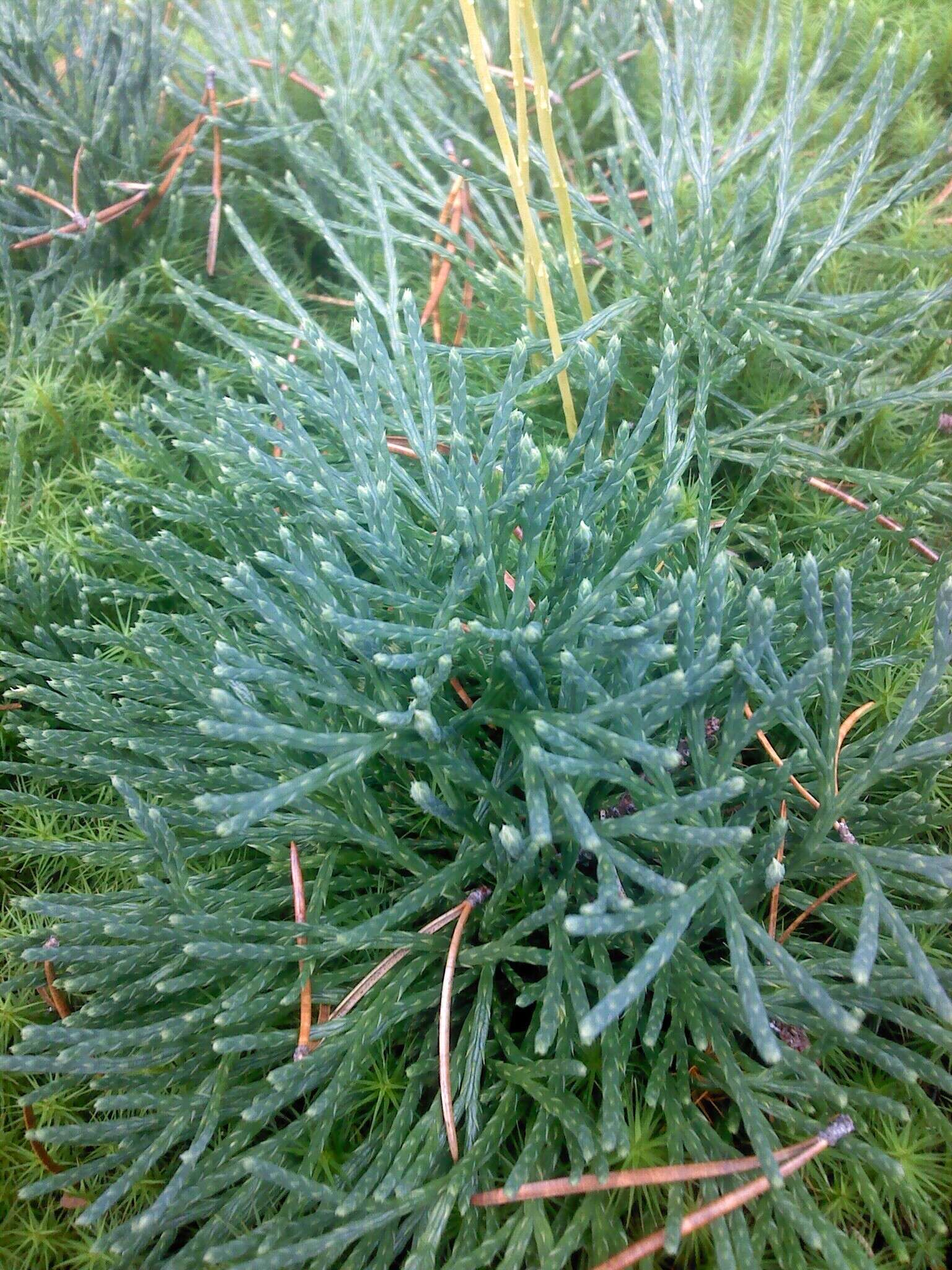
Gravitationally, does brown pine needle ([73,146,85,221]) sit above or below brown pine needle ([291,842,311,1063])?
above

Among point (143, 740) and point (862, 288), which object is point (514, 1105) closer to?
point (143, 740)

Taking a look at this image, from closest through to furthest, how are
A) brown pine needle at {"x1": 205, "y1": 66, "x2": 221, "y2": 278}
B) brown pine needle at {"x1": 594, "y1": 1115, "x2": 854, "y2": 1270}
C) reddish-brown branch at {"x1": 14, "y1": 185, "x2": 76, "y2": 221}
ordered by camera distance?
brown pine needle at {"x1": 594, "y1": 1115, "x2": 854, "y2": 1270} < reddish-brown branch at {"x1": 14, "y1": 185, "x2": 76, "y2": 221} < brown pine needle at {"x1": 205, "y1": 66, "x2": 221, "y2": 278}

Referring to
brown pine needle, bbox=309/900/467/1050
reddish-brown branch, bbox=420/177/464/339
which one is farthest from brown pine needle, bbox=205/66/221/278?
brown pine needle, bbox=309/900/467/1050

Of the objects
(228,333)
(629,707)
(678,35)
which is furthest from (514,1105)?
(678,35)

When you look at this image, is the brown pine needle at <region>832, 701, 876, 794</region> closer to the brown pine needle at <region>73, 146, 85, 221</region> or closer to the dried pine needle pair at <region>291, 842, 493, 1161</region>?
the dried pine needle pair at <region>291, 842, 493, 1161</region>

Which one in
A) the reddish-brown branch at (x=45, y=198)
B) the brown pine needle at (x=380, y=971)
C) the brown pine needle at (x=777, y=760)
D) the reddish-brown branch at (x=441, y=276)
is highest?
the reddish-brown branch at (x=45, y=198)

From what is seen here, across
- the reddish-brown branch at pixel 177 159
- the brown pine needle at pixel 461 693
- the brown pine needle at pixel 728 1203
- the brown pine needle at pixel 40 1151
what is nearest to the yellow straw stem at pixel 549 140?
the brown pine needle at pixel 461 693

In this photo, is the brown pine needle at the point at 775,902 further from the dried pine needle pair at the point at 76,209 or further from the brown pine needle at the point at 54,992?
the dried pine needle pair at the point at 76,209

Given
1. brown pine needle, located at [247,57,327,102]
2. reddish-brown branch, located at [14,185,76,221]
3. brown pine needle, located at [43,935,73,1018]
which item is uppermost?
brown pine needle, located at [247,57,327,102]
